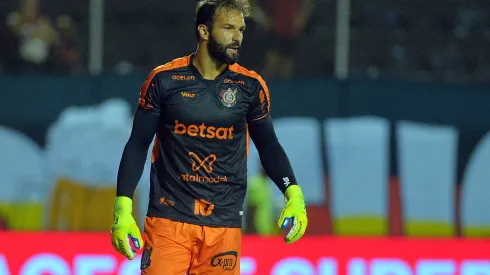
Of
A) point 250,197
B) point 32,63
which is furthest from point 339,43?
point 32,63

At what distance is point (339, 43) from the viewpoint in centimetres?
981

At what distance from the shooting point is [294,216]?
5.31 metres

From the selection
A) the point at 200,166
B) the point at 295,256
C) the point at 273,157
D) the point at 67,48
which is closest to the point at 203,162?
the point at 200,166

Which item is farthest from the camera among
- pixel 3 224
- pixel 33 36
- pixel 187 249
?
pixel 33 36

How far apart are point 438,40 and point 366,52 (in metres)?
0.72

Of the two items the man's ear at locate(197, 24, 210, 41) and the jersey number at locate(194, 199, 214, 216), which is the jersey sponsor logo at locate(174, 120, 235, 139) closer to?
the jersey number at locate(194, 199, 214, 216)

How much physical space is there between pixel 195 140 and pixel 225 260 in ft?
2.08

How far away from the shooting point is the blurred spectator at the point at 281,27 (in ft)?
32.4

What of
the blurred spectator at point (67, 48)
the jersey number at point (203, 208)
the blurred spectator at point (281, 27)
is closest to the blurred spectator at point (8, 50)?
the blurred spectator at point (67, 48)

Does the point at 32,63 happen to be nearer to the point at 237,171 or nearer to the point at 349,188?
the point at 349,188

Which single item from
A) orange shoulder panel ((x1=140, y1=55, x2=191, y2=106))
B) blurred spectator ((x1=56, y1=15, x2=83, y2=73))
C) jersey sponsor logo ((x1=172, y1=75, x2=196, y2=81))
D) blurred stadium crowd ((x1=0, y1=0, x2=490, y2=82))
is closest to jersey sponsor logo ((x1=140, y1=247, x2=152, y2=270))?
orange shoulder panel ((x1=140, y1=55, x2=191, y2=106))

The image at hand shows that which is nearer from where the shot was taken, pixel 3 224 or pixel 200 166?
pixel 200 166

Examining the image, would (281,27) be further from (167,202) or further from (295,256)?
(167,202)

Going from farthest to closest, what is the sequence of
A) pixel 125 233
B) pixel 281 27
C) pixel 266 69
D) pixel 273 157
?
pixel 281 27 → pixel 266 69 → pixel 273 157 → pixel 125 233
